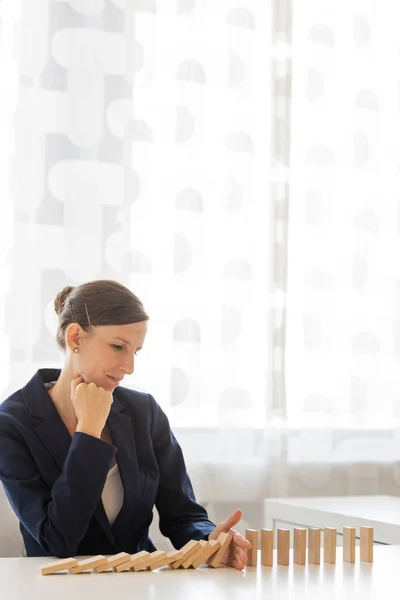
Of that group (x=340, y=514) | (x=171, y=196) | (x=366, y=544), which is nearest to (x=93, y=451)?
(x=366, y=544)

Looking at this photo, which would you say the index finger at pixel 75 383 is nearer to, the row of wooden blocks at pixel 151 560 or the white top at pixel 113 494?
the white top at pixel 113 494

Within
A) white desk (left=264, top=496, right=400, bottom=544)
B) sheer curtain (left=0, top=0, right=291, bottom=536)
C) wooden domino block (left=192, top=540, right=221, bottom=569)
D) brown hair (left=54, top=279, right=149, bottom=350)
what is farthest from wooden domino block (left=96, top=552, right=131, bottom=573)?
sheer curtain (left=0, top=0, right=291, bottom=536)

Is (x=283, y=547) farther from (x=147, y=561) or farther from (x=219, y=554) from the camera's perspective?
(x=147, y=561)

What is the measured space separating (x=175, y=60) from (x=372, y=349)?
1.21 metres

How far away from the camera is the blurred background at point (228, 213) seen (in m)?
2.55

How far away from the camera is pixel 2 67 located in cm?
253

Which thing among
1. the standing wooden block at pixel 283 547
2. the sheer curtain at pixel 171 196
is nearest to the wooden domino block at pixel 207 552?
the standing wooden block at pixel 283 547

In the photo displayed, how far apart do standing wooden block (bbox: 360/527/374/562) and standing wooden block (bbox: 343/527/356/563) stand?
0.02 metres

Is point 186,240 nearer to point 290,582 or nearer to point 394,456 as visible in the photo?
point 394,456

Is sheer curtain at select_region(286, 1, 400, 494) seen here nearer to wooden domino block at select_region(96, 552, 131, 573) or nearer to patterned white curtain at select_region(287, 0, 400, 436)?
patterned white curtain at select_region(287, 0, 400, 436)

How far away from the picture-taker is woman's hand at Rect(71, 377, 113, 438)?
1.67m

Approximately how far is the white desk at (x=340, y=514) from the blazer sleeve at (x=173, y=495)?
476 mm

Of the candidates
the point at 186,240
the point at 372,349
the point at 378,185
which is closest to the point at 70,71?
the point at 186,240

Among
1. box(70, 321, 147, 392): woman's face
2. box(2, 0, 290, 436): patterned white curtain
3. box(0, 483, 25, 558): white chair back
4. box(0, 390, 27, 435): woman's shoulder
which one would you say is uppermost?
box(2, 0, 290, 436): patterned white curtain
